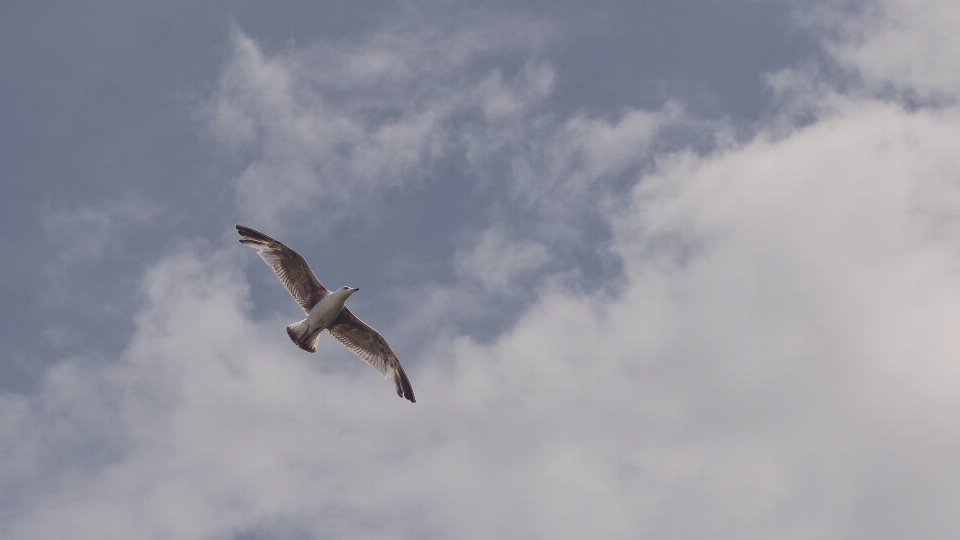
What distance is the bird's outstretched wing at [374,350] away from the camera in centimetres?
4462

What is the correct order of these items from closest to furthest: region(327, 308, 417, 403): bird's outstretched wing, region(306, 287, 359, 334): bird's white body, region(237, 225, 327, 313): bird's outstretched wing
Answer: region(306, 287, 359, 334): bird's white body → region(237, 225, 327, 313): bird's outstretched wing → region(327, 308, 417, 403): bird's outstretched wing

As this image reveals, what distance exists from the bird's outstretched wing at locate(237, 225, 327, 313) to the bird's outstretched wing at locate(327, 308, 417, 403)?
2.03m

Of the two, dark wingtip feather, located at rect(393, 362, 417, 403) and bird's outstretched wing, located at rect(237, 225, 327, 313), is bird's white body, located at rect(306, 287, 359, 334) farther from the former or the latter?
dark wingtip feather, located at rect(393, 362, 417, 403)

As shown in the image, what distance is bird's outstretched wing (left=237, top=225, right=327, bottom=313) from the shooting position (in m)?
42.3

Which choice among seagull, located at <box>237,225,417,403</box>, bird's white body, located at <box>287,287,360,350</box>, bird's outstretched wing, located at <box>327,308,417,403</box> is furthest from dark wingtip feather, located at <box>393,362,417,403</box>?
bird's white body, located at <box>287,287,360,350</box>

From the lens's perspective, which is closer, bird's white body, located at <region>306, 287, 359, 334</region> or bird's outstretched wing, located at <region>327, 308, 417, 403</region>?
bird's white body, located at <region>306, 287, 359, 334</region>

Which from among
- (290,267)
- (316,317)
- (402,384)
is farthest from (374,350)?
(290,267)

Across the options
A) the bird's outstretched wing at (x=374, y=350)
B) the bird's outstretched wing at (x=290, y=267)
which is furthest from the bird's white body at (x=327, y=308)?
the bird's outstretched wing at (x=374, y=350)

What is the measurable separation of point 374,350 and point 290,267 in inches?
220

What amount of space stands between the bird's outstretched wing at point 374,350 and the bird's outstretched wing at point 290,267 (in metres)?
2.03

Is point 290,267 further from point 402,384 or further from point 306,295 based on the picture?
point 402,384

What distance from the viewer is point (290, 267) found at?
1678 inches

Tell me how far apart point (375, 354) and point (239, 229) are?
26.6ft

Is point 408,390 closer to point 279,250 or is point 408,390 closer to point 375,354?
point 375,354
